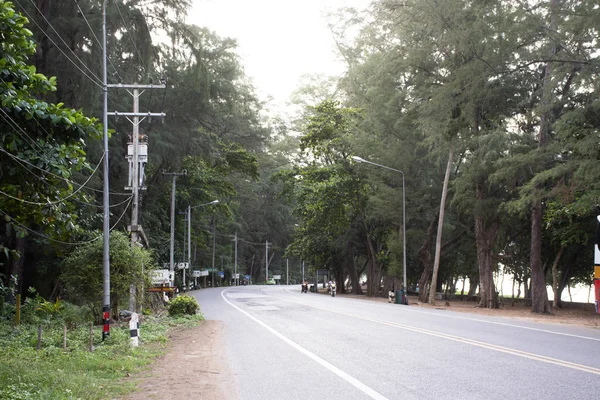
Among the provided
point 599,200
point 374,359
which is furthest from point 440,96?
point 374,359

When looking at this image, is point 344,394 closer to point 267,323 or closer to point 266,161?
point 267,323

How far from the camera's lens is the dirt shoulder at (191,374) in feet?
24.7

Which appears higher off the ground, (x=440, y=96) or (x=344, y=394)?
(x=440, y=96)

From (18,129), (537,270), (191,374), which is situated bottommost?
(191,374)

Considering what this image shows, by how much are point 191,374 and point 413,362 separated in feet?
12.3

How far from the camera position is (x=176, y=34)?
21938 mm

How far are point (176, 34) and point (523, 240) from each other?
26.8 metres

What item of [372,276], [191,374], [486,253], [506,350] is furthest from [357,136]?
[191,374]

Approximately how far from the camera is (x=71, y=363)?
9430 mm

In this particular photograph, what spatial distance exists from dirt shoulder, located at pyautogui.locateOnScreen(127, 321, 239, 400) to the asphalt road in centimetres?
27

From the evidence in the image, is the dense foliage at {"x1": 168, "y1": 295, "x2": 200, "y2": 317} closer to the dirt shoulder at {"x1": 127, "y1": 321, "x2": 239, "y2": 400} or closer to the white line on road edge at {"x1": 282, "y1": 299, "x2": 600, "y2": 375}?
the dirt shoulder at {"x1": 127, "y1": 321, "x2": 239, "y2": 400}

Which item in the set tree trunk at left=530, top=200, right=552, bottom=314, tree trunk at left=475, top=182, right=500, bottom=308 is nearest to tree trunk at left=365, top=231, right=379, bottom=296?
tree trunk at left=475, top=182, right=500, bottom=308

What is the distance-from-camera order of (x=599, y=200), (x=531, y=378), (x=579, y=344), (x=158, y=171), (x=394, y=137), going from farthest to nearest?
1. (x=394, y=137)
2. (x=158, y=171)
3. (x=599, y=200)
4. (x=579, y=344)
5. (x=531, y=378)

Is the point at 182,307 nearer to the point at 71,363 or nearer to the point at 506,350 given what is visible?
the point at 71,363
